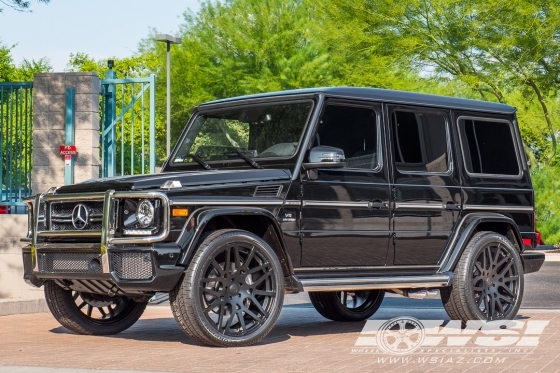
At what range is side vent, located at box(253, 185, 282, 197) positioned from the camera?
928 centimetres

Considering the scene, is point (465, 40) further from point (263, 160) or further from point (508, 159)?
point (263, 160)

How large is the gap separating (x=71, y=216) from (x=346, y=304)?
3837mm

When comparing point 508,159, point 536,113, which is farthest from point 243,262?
point 536,113

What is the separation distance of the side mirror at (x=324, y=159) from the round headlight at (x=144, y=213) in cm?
151

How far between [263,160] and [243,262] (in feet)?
3.91

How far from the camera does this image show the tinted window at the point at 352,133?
32.8 ft

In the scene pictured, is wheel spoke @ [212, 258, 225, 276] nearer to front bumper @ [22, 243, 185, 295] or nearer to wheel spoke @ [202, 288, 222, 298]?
wheel spoke @ [202, 288, 222, 298]

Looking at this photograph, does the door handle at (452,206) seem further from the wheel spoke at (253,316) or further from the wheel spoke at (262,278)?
the wheel spoke at (253,316)

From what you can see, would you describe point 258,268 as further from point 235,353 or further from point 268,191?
point 235,353

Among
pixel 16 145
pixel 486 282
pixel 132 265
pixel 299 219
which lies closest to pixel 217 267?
pixel 132 265

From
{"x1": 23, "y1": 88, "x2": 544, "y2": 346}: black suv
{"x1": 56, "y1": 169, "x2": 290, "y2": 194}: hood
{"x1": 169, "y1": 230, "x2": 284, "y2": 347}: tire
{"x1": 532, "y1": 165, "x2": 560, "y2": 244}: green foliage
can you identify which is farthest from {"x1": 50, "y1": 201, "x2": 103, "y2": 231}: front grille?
{"x1": 532, "y1": 165, "x2": 560, "y2": 244}: green foliage

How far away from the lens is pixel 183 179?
8.95m

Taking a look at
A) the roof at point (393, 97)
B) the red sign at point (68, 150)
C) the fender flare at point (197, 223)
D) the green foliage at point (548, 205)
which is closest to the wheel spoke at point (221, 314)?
the fender flare at point (197, 223)

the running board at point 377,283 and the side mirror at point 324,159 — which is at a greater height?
the side mirror at point 324,159
